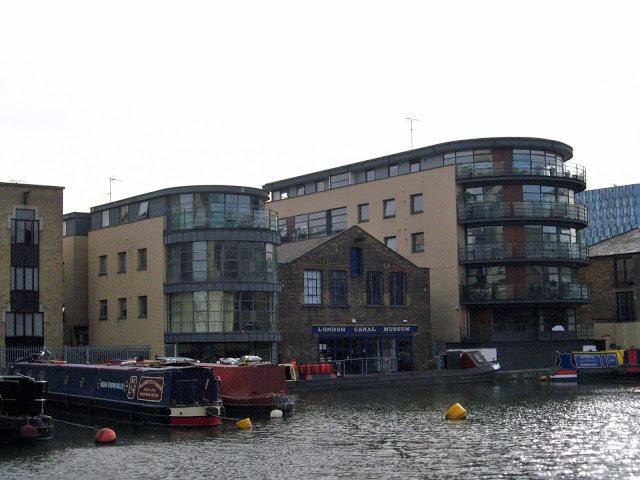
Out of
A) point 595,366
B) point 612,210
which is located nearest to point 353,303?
point 595,366

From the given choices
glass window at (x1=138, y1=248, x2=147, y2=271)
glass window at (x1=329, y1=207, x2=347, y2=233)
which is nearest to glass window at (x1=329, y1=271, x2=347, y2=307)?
glass window at (x1=138, y1=248, x2=147, y2=271)

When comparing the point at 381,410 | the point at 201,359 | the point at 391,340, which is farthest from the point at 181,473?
the point at 391,340

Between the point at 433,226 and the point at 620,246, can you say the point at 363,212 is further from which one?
the point at 620,246

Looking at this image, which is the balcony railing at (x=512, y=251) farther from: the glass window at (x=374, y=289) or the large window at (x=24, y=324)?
the large window at (x=24, y=324)

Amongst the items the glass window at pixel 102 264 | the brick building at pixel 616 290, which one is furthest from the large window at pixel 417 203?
the glass window at pixel 102 264

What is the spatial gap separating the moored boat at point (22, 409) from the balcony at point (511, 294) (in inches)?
1639

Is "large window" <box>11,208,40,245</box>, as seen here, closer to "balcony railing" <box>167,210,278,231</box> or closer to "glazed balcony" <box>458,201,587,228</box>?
"balcony railing" <box>167,210,278,231</box>

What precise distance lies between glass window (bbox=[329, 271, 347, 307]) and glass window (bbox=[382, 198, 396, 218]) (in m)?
12.0

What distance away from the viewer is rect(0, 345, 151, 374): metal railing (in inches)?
2034

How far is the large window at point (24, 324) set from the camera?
A: 5312 centimetres

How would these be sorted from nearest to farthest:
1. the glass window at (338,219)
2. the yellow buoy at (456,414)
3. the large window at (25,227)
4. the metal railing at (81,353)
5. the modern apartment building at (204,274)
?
the yellow buoy at (456,414)
the metal railing at (81,353)
the large window at (25,227)
the modern apartment building at (204,274)
the glass window at (338,219)

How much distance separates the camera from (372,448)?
2714cm

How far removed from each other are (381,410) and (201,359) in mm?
18610

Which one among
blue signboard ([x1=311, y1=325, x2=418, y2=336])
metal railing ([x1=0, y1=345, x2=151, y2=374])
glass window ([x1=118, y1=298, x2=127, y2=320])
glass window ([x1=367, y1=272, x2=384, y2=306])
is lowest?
metal railing ([x1=0, y1=345, x2=151, y2=374])
